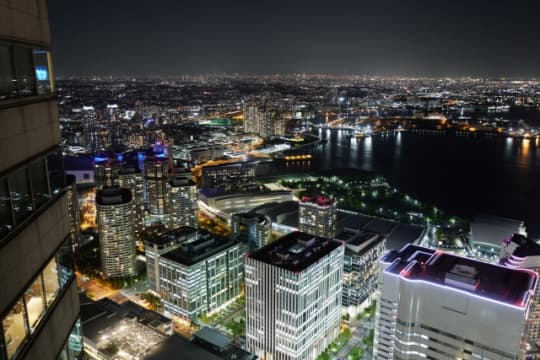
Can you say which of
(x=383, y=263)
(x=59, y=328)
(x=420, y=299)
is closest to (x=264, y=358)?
(x=383, y=263)

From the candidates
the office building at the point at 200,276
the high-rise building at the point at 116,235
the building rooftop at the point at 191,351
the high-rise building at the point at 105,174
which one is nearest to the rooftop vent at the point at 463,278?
the building rooftop at the point at 191,351

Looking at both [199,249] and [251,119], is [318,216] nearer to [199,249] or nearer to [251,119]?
[199,249]

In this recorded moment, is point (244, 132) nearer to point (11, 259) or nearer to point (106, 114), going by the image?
point (106, 114)

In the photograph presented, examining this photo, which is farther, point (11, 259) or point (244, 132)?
point (244, 132)

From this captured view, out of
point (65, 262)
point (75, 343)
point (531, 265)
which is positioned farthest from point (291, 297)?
point (65, 262)

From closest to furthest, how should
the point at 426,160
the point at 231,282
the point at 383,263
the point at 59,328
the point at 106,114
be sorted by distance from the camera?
1. the point at 59,328
2. the point at 383,263
3. the point at 231,282
4. the point at 426,160
5. the point at 106,114

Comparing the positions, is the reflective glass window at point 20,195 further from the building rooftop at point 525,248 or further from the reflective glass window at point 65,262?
the building rooftop at point 525,248
